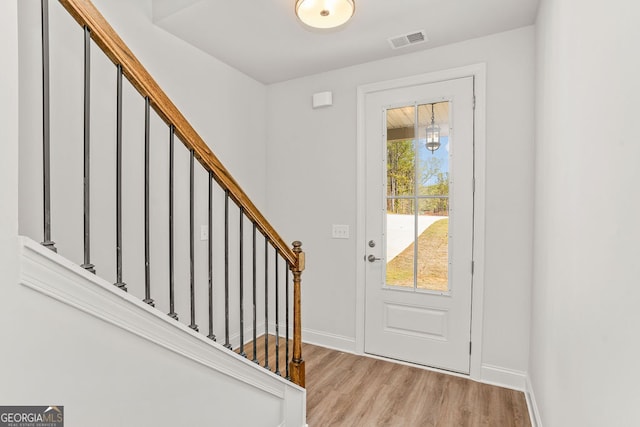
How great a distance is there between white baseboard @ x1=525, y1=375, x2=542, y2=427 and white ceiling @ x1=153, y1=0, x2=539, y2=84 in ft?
7.94

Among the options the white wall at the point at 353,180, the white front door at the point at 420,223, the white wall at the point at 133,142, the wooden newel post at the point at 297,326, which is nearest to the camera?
the white wall at the point at 133,142

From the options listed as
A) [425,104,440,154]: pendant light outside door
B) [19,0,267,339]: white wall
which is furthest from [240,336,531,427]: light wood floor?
[425,104,440,154]: pendant light outside door

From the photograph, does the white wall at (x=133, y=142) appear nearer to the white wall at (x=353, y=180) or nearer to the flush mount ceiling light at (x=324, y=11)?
the white wall at (x=353, y=180)

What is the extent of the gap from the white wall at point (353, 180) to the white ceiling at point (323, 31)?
0.54 ft

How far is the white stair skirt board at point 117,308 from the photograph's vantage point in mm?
818

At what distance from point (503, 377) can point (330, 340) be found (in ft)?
4.65

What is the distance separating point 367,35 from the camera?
2473 mm

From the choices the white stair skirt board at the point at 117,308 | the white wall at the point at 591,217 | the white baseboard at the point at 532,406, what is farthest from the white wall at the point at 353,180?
the white stair skirt board at the point at 117,308

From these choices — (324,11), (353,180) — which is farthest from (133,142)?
(353,180)

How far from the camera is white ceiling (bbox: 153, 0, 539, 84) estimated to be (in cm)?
212

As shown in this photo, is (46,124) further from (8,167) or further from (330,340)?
(330,340)

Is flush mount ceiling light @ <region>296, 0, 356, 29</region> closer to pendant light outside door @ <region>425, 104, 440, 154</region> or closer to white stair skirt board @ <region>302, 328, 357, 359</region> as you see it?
pendant light outside door @ <region>425, 104, 440, 154</region>

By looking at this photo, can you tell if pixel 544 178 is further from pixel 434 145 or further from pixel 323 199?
pixel 323 199

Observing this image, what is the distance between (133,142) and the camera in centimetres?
225
